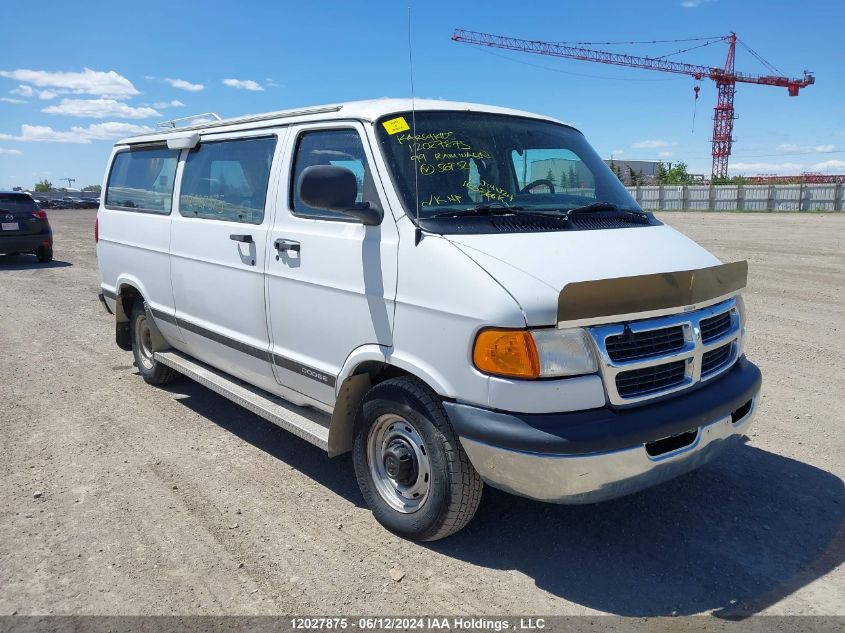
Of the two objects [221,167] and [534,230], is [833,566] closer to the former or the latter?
[534,230]

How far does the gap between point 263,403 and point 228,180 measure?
1555 millimetres

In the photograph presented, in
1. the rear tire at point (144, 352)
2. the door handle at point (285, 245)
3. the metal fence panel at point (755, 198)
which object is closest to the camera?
the door handle at point (285, 245)

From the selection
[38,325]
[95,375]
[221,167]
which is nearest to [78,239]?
[38,325]

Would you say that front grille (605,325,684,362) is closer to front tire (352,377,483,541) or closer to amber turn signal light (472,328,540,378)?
amber turn signal light (472,328,540,378)

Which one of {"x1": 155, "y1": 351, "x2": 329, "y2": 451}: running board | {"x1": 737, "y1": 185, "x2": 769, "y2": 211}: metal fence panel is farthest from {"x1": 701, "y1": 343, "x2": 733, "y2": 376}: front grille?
{"x1": 737, "y1": 185, "x2": 769, "y2": 211}: metal fence panel

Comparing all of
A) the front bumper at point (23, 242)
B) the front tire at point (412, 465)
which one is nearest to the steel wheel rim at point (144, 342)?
the front tire at point (412, 465)

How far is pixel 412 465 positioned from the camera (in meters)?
3.51

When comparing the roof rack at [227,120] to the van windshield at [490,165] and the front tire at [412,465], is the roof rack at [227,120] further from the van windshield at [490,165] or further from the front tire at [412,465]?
the front tire at [412,465]

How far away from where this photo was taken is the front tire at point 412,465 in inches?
127

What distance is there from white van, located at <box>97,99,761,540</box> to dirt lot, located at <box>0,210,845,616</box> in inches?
15.5

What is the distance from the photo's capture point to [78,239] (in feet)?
79.2

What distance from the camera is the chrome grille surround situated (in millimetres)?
2971

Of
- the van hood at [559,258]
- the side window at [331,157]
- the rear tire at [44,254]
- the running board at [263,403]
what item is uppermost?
the side window at [331,157]

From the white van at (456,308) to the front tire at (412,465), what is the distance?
11mm
